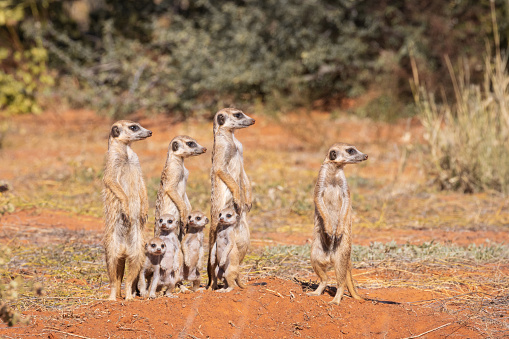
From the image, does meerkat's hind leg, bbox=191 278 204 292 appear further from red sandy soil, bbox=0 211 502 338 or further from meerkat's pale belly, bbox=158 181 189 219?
meerkat's pale belly, bbox=158 181 189 219

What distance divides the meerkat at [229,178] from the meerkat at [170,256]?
30cm

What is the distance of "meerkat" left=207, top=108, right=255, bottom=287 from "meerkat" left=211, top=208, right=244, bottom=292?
2.9 inches

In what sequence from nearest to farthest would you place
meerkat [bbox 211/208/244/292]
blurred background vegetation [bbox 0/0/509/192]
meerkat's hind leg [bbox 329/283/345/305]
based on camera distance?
meerkat's hind leg [bbox 329/283/345/305] → meerkat [bbox 211/208/244/292] → blurred background vegetation [bbox 0/0/509/192]

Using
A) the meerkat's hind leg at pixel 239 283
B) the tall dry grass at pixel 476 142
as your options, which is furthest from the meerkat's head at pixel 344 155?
the tall dry grass at pixel 476 142

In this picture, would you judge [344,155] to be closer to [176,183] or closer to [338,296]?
[338,296]

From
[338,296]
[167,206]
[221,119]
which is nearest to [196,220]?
[167,206]

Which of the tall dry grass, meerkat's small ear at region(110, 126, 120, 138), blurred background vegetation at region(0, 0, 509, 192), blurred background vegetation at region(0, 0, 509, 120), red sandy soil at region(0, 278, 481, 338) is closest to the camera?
red sandy soil at region(0, 278, 481, 338)

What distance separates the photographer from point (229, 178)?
527 centimetres

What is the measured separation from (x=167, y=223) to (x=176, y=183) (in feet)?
1.44

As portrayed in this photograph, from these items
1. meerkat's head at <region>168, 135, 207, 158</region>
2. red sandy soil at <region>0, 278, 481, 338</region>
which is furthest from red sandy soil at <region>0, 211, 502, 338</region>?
meerkat's head at <region>168, 135, 207, 158</region>

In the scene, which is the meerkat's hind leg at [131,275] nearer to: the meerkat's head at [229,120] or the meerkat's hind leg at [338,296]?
the meerkat's head at [229,120]

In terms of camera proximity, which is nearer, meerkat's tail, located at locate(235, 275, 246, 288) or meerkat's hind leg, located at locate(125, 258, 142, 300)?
meerkat's hind leg, located at locate(125, 258, 142, 300)

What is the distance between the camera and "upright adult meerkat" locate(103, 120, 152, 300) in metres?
4.89

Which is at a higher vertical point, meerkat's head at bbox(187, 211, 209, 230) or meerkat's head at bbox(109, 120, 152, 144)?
meerkat's head at bbox(109, 120, 152, 144)
